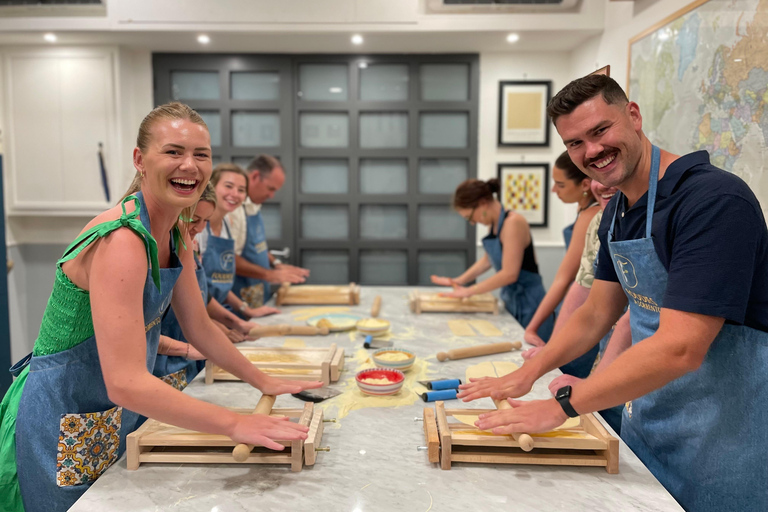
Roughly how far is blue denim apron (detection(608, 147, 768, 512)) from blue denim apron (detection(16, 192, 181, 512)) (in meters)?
1.21

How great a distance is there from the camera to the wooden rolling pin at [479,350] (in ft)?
6.88

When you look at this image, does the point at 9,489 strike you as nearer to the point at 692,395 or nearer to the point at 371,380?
the point at 371,380

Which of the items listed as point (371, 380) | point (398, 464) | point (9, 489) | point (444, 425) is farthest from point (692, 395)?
point (9, 489)

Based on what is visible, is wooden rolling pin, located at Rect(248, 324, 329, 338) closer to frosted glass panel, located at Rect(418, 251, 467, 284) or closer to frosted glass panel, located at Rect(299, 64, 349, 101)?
frosted glass panel, located at Rect(418, 251, 467, 284)

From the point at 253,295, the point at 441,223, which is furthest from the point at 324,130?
the point at 253,295

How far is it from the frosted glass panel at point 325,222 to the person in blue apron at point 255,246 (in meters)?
1.13

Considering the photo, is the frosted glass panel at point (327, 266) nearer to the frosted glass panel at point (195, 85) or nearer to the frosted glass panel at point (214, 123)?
the frosted glass panel at point (214, 123)

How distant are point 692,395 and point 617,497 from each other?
14.4 inches

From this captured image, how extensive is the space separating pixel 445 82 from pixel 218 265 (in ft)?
8.83

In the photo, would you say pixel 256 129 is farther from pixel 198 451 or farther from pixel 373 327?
pixel 198 451

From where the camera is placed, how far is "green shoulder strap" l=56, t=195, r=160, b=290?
1.19 metres

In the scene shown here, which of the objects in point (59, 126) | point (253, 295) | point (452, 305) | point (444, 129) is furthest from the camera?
point (444, 129)

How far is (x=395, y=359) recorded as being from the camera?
199 centimetres

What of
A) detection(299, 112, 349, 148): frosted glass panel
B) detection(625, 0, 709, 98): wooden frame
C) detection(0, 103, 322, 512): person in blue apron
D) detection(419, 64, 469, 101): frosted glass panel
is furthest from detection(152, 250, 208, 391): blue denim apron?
detection(419, 64, 469, 101): frosted glass panel
